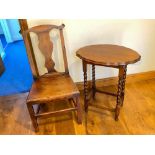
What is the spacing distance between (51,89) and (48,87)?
0.05 m

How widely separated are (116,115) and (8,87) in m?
1.44

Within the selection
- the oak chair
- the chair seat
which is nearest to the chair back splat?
the oak chair

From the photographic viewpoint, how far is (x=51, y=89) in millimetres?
1547

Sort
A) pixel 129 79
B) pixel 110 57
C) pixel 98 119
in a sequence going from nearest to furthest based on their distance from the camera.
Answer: pixel 110 57, pixel 98 119, pixel 129 79

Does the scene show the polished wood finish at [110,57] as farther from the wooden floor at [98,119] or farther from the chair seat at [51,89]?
the wooden floor at [98,119]

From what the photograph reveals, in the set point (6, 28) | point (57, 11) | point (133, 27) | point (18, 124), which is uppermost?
point (57, 11)

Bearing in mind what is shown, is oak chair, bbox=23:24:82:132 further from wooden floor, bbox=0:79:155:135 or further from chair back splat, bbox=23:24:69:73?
wooden floor, bbox=0:79:155:135

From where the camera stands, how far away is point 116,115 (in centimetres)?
170

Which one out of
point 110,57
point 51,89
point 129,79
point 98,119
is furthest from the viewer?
point 129,79

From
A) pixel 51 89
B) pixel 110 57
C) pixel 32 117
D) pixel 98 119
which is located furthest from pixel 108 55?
pixel 32 117

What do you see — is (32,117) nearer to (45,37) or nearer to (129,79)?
(45,37)
